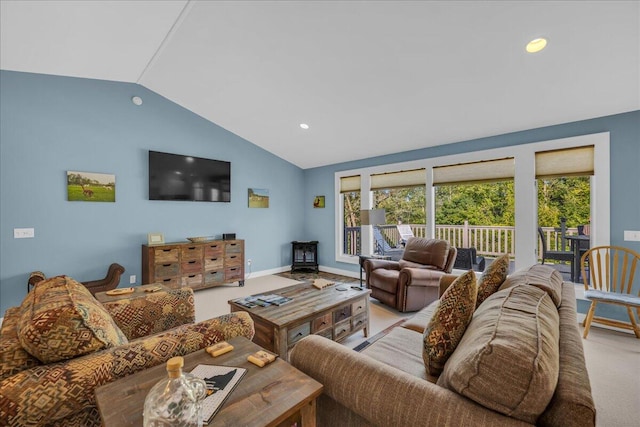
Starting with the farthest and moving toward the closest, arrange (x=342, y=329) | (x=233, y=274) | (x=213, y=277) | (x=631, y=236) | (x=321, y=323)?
(x=233, y=274), (x=213, y=277), (x=631, y=236), (x=342, y=329), (x=321, y=323)

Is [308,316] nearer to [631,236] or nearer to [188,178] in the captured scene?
[188,178]

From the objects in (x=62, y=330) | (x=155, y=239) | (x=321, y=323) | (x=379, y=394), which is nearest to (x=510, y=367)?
(x=379, y=394)

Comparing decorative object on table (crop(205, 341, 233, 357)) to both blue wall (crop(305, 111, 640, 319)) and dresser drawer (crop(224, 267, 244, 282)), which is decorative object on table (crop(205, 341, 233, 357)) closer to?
dresser drawer (crop(224, 267, 244, 282))

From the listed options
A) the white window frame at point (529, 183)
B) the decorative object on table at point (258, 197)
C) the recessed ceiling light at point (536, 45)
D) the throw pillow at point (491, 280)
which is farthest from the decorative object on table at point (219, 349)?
the decorative object on table at point (258, 197)

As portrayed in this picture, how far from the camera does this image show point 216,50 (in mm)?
3043

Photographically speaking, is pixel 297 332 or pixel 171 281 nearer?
pixel 297 332

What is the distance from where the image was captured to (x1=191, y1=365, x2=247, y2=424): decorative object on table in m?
0.86

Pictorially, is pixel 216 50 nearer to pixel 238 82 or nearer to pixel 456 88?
pixel 238 82

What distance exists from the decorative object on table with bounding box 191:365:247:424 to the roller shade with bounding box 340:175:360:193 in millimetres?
4611

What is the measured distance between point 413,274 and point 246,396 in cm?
277

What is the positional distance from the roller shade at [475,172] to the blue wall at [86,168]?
365cm

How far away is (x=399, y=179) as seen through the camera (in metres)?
4.80

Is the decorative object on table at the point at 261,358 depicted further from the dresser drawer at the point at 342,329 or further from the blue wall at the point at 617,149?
the blue wall at the point at 617,149

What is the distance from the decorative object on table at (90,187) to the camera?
11.7 ft
